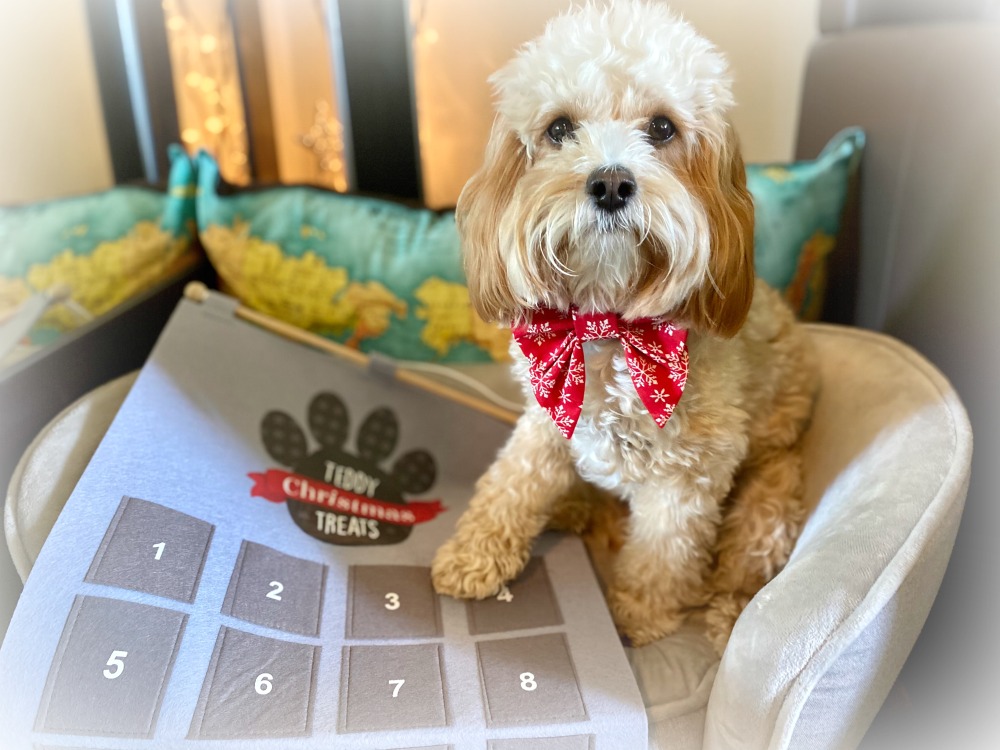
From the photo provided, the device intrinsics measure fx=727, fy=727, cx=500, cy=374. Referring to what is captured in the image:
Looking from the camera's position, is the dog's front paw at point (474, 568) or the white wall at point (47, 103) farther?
the white wall at point (47, 103)

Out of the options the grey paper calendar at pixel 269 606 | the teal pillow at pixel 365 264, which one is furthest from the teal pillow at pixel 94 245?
the grey paper calendar at pixel 269 606

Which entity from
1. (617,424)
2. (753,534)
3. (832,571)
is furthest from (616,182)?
(753,534)

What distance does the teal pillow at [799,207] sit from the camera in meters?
1.46

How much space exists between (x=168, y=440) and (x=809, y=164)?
52.1 inches

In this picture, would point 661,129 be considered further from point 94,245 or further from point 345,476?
point 94,245

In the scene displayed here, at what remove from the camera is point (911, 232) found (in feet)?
4.42

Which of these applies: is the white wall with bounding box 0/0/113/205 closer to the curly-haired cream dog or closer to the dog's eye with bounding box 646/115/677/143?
the curly-haired cream dog

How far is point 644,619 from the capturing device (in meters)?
1.16

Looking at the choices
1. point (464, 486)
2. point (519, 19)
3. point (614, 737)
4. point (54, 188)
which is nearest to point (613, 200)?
point (614, 737)

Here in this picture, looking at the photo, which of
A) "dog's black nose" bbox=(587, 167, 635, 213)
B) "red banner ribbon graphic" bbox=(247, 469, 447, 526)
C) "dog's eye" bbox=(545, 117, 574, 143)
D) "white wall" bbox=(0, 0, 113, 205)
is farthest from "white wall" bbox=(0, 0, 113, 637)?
"dog's black nose" bbox=(587, 167, 635, 213)

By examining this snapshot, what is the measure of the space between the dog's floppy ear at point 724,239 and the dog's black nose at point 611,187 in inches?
5.2

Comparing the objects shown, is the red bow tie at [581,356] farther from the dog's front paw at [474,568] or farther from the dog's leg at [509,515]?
the dog's front paw at [474,568]

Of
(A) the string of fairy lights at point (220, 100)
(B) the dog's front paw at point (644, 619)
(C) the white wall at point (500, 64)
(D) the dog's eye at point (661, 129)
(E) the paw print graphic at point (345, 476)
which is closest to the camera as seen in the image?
(D) the dog's eye at point (661, 129)

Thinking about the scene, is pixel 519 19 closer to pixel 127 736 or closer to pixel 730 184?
pixel 730 184
